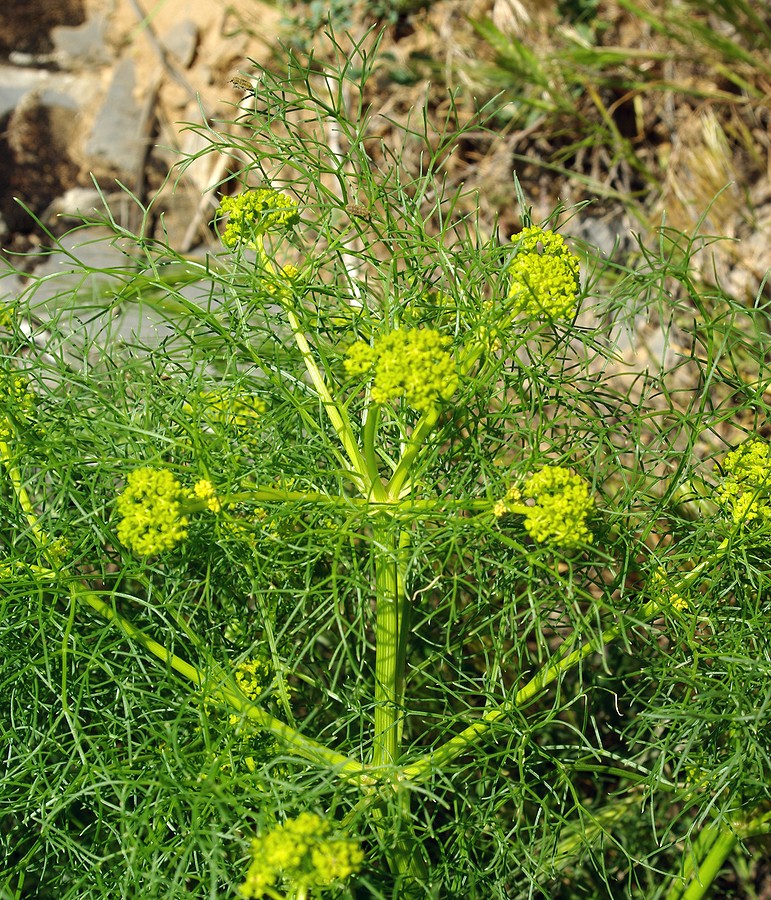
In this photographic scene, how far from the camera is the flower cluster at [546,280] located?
122 cm

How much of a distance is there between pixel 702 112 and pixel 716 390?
2.99 feet

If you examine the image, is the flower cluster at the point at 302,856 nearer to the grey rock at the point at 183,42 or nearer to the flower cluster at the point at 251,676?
the flower cluster at the point at 251,676

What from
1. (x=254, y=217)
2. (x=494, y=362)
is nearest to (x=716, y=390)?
(x=494, y=362)

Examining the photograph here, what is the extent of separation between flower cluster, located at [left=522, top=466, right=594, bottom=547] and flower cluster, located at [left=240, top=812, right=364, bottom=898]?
17.0 inches

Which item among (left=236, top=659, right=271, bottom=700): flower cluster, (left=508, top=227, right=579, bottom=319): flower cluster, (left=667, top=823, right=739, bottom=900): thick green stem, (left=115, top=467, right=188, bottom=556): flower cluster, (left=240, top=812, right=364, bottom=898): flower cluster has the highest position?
(left=508, top=227, right=579, bottom=319): flower cluster

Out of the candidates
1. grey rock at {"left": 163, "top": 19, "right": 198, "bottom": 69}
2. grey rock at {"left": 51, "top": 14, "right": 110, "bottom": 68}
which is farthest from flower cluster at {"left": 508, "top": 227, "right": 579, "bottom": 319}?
grey rock at {"left": 51, "top": 14, "right": 110, "bottom": 68}

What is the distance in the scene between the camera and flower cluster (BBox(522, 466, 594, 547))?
1148mm

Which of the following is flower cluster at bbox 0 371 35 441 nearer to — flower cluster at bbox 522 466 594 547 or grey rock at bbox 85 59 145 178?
flower cluster at bbox 522 466 594 547

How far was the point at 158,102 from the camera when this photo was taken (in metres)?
3.29

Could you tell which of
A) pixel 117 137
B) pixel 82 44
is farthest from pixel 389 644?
pixel 82 44

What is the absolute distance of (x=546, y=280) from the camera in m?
1.23

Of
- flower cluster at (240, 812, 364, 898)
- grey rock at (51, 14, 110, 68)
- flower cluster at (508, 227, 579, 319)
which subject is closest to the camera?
flower cluster at (240, 812, 364, 898)

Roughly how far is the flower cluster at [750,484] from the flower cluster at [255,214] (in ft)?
2.49

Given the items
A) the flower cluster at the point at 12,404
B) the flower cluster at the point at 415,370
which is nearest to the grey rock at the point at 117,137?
the flower cluster at the point at 12,404
